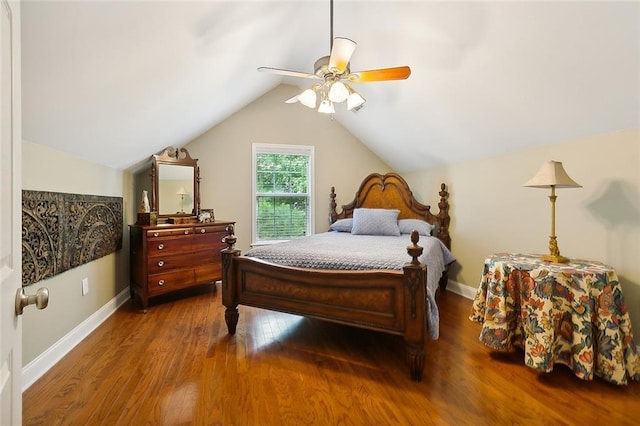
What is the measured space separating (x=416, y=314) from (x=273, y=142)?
3.31m

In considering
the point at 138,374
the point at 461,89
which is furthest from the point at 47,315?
the point at 461,89

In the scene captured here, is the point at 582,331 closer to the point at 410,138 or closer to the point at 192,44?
the point at 410,138

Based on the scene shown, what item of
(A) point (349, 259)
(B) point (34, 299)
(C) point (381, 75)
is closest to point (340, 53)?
(C) point (381, 75)

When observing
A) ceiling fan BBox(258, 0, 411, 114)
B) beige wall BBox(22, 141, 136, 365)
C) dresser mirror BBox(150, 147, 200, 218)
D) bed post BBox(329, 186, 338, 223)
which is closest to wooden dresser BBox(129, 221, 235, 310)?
beige wall BBox(22, 141, 136, 365)

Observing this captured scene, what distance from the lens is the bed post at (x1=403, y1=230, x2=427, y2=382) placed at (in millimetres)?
1808

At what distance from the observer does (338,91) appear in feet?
6.93

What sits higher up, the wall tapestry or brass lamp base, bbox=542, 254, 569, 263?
the wall tapestry

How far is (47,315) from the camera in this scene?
76.9 inches

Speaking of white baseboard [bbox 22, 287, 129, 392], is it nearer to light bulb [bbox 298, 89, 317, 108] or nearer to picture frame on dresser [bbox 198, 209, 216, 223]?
picture frame on dresser [bbox 198, 209, 216, 223]

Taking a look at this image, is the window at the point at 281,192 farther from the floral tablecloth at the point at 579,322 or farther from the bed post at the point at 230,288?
the floral tablecloth at the point at 579,322

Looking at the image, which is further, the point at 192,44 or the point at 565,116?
the point at 565,116

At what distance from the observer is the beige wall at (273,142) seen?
4.16 metres

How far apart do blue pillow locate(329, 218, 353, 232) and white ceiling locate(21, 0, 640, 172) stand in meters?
1.55

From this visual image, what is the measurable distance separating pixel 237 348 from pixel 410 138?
123 inches
